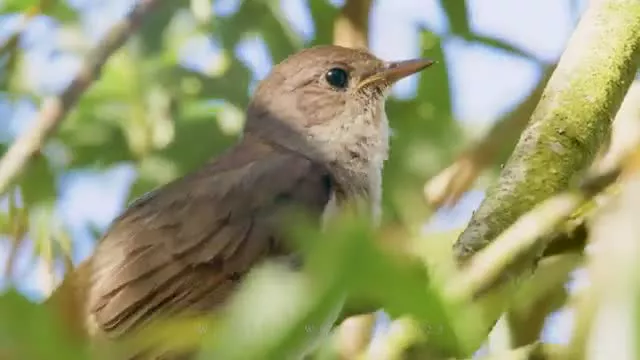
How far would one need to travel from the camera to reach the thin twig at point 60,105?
259cm

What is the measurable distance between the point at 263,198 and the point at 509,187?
1276mm

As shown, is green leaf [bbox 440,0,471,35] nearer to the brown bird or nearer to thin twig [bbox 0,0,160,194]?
the brown bird

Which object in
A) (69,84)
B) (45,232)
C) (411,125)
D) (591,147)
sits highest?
(69,84)

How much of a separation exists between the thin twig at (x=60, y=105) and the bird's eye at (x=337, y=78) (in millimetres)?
1271

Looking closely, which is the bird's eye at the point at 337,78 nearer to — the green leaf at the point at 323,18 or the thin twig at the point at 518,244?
the green leaf at the point at 323,18

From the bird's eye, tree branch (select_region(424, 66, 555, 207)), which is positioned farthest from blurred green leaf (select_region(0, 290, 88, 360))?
the bird's eye

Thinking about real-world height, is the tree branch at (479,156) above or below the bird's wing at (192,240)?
below

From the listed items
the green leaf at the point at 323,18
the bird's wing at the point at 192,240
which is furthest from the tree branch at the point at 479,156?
the green leaf at the point at 323,18

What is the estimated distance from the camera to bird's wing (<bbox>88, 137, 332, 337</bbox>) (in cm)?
297

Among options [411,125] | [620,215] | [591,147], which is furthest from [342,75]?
[620,215]

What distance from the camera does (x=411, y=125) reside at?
3291mm

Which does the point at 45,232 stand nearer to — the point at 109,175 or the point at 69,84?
the point at 109,175

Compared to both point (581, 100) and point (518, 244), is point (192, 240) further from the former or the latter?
point (518, 244)

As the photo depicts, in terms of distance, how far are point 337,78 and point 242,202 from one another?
103cm
